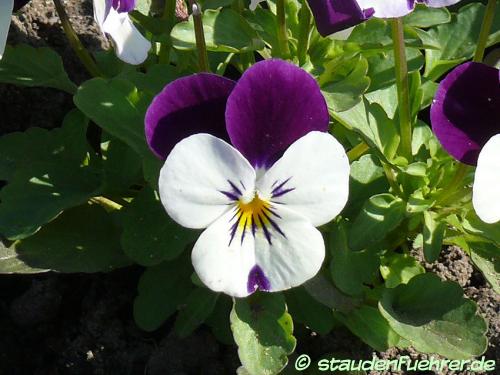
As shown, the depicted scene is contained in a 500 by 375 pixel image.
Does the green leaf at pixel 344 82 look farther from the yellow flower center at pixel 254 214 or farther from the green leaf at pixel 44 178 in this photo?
the green leaf at pixel 44 178

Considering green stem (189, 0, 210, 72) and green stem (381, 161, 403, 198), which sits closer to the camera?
green stem (189, 0, 210, 72)

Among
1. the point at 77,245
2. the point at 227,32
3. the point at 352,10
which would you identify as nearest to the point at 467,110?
the point at 352,10

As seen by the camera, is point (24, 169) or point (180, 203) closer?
point (180, 203)

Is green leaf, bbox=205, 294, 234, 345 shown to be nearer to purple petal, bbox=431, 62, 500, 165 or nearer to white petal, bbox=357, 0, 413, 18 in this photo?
purple petal, bbox=431, 62, 500, 165

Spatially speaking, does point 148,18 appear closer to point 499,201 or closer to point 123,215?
point 123,215

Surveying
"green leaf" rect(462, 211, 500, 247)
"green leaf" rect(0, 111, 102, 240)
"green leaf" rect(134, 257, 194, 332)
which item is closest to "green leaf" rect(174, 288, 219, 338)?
"green leaf" rect(134, 257, 194, 332)

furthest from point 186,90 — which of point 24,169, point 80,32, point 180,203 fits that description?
point 80,32

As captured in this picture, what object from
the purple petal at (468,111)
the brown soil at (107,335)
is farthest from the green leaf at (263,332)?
the purple petal at (468,111)
